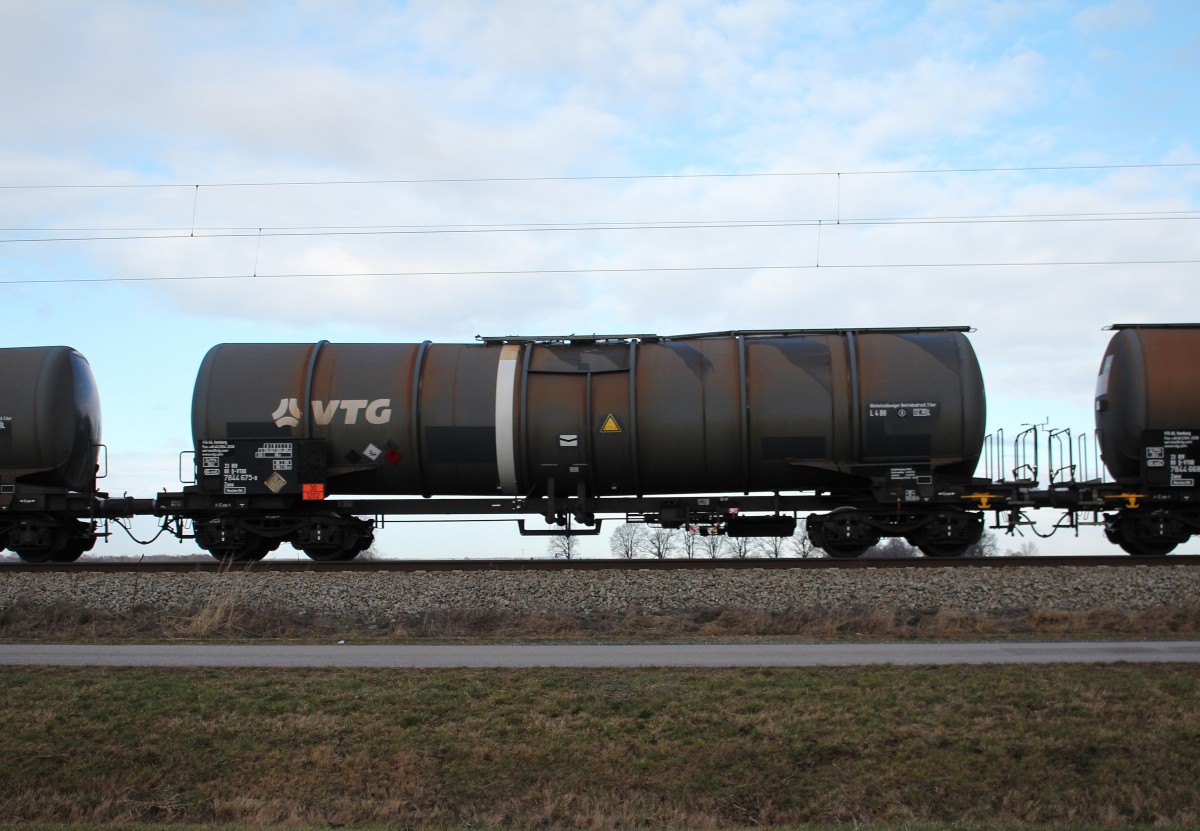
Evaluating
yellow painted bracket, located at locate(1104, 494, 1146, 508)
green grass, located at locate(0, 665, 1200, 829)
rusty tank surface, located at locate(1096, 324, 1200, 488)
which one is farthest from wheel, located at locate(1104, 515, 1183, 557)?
green grass, located at locate(0, 665, 1200, 829)

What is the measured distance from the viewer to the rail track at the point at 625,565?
16.6 metres

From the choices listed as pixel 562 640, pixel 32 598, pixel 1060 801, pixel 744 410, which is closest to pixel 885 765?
pixel 1060 801

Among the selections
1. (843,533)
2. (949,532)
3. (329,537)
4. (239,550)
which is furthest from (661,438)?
(239,550)

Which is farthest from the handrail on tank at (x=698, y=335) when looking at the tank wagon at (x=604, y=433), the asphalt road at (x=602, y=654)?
the asphalt road at (x=602, y=654)

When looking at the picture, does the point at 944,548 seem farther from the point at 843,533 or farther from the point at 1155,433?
the point at 1155,433

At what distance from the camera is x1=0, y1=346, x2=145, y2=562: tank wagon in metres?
19.2

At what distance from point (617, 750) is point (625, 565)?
8.55 metres

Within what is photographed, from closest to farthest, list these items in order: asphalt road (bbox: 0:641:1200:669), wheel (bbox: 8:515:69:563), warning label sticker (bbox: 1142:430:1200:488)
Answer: asphalt road (bbox: 0:641:1200:669)
warning label sticker (bbox: 1142:430:1200:488)
wheel (bbox: 8:515:69:563)

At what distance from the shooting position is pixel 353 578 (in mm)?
16219

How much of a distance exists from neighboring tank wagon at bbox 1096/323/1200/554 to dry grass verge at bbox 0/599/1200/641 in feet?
15.8

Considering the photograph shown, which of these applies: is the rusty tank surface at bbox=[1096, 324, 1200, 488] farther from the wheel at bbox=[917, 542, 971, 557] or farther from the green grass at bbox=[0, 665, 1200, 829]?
the green grass at bbox=[0, 665, 1200, 829]

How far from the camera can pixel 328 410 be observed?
18344 mm

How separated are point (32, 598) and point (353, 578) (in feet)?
16.2

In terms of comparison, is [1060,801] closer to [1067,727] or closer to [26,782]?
[1067,727]
